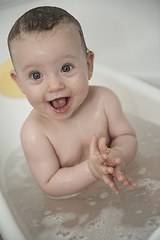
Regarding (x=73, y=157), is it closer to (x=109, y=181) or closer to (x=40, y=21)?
(x=109, y=181)

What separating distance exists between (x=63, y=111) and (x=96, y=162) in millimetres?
177

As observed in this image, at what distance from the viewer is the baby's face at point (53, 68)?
2.56ft

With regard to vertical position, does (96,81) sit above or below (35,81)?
below

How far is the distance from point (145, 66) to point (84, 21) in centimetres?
49

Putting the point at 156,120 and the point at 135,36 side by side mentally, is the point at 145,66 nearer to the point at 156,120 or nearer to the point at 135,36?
the point at 135,36

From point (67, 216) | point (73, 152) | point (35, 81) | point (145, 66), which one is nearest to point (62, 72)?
point (35, 81)

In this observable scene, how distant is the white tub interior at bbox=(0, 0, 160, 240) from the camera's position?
0.78 m

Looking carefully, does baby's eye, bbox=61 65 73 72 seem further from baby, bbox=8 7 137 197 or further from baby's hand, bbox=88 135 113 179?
baby's hand, bbox=88 135 113 179

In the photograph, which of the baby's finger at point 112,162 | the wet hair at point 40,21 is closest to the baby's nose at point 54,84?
the wet hair at point 40,21

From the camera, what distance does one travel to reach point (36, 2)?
175 centimetres

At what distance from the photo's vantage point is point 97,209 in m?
0.85

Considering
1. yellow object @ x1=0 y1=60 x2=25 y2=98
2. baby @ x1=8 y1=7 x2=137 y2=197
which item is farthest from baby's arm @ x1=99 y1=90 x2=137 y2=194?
yellow object @ x1=0 y1=60 x2=25 y2=98

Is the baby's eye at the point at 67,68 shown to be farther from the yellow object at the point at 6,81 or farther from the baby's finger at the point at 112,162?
the yellow object at the point at 6,81

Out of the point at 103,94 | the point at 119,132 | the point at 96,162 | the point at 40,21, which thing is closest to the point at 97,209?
the point at 96,162
